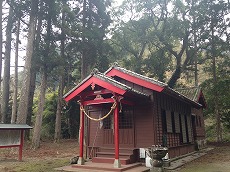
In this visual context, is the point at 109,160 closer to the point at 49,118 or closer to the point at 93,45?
the point at 93,45

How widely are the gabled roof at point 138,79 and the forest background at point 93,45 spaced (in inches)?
276

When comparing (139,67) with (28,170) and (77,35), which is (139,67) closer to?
(77,35)

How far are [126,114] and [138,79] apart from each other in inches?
72.9

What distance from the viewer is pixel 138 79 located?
416 inches

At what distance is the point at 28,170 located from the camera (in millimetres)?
8922

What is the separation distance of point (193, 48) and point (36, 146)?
54.9 ft

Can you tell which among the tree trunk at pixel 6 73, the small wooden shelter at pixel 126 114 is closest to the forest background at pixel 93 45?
the tree trunk at pixel 6 73

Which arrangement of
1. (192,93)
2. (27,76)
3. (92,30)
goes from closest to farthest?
(27,76), (192,93), (92,30)

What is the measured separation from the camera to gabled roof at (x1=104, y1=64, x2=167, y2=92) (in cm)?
969

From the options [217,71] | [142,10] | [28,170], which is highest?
[142,10]

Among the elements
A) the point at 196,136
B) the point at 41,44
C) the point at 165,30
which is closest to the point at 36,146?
the point at 41,44

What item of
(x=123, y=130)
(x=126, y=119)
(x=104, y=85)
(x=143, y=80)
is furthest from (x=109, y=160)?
(x=143, y=80)

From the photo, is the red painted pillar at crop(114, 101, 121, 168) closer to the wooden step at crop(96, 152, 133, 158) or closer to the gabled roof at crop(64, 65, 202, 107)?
the gabled roof at crop(64, 65, 202, 107)

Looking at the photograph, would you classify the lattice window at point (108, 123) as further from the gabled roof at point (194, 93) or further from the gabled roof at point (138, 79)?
the gabled roof at point (194, 93)
